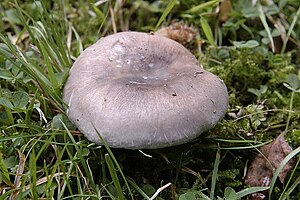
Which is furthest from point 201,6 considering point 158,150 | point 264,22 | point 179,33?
point 158,150

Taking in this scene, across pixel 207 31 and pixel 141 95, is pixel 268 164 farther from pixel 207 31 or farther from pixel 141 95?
pixel 207 31

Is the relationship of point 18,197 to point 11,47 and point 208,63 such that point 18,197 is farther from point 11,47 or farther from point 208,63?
point 208,63

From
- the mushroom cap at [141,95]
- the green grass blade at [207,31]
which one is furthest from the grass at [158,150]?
the mushroom cap at [141,95]

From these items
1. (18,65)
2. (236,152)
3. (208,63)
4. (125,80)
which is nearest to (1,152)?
(18,65)

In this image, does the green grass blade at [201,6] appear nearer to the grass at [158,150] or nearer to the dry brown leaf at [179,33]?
the grass at [158,150]

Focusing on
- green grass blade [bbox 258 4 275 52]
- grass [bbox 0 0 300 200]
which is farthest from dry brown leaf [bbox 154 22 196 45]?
green grass blade [bbox 258 4 275 52]
